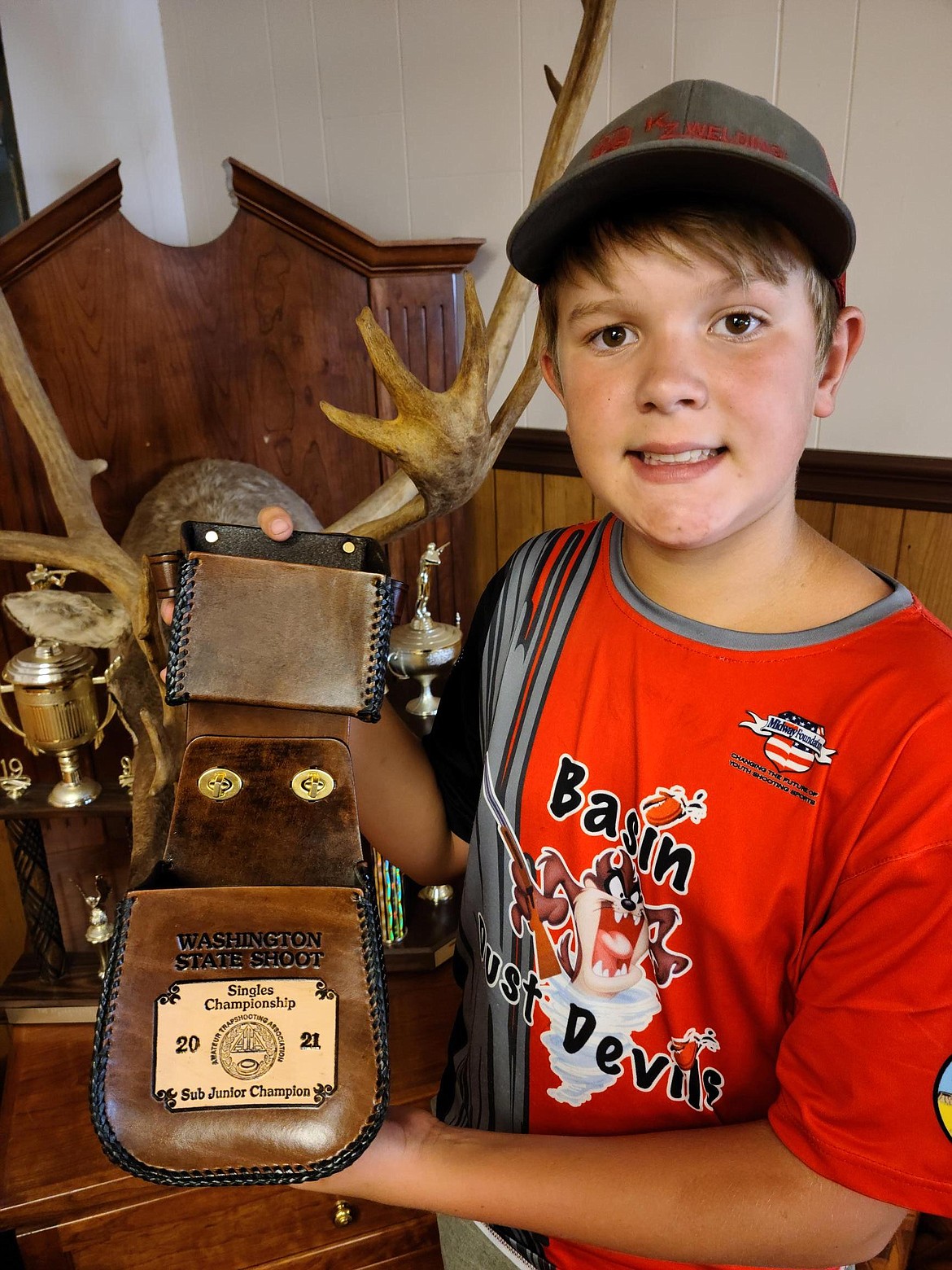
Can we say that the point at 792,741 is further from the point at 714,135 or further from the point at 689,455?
the point at 714,135

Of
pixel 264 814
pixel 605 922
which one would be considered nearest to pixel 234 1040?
pixel 264 814

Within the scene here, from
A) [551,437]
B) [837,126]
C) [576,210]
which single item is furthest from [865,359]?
[576,210]

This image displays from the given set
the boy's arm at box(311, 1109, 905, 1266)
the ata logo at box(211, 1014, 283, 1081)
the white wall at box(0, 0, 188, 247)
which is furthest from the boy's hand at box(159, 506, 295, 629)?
the white wall at box(0, 0, 188, 247)

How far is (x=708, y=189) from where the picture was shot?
613 mm

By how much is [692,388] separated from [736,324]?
2.3 inches

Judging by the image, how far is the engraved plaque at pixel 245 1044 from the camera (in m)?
0.61

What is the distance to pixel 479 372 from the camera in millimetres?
1019

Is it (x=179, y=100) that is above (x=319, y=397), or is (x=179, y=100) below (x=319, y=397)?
above

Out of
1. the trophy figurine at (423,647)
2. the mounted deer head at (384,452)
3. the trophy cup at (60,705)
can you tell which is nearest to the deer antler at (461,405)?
the mounted deer head at (384,452)

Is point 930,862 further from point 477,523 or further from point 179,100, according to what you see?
point 179,100

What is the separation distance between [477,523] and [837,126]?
0.95 m

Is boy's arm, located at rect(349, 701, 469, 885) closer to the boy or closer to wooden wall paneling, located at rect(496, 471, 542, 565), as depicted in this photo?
the boy

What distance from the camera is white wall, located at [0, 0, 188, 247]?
1.58 meters

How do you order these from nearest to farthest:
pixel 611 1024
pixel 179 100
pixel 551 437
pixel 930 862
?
pixel 930 862, pixel 611 1024, pixel 551 437, pixel 179 100
